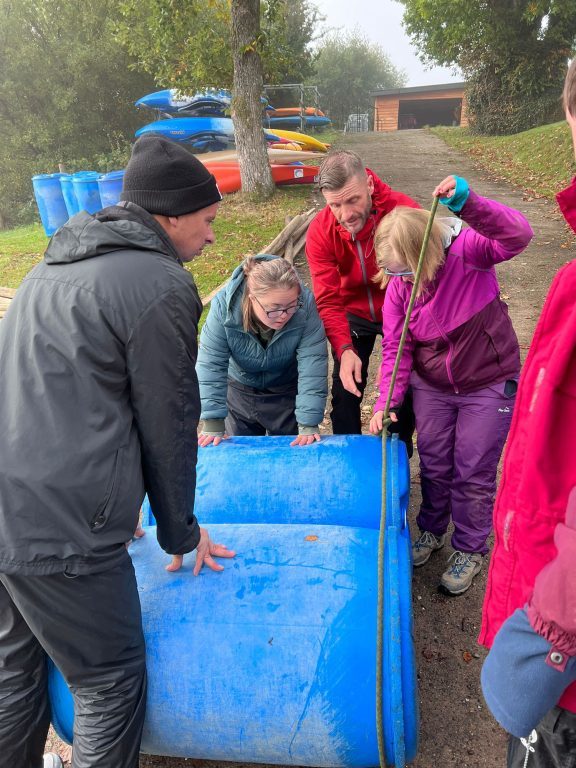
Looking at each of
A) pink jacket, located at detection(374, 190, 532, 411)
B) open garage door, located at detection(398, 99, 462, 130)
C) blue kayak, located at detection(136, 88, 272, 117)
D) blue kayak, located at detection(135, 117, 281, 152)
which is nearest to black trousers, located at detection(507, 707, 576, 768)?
pink jacket, located at detection(374, 190, 532, 411)

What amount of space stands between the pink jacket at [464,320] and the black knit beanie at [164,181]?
123 centimetres

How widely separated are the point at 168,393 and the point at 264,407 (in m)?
1.84

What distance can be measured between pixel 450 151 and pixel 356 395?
55.1 ft

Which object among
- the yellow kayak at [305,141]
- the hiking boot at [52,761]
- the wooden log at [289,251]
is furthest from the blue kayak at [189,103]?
the hiking boot at [52,761]

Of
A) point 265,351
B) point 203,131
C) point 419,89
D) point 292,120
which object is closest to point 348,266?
point 265,351

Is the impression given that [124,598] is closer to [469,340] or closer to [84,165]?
[469,340]

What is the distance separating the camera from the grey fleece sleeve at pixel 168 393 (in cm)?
166

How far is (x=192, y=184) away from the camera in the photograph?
1.95 meters

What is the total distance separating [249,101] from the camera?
426 inches

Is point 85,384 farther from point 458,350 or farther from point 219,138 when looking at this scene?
point 219,138

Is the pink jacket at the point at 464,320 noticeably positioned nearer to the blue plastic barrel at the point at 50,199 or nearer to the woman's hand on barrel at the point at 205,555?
the woman's hand on barrel at the point at 205,555

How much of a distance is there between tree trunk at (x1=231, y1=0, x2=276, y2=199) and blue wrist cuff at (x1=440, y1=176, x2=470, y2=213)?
9476 mm

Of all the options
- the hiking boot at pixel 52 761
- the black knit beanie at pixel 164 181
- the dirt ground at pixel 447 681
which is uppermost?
the black knit beanie at pixel 164 181

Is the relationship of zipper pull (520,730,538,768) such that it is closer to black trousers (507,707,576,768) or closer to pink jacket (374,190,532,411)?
black trousers (507,707,576,768)
